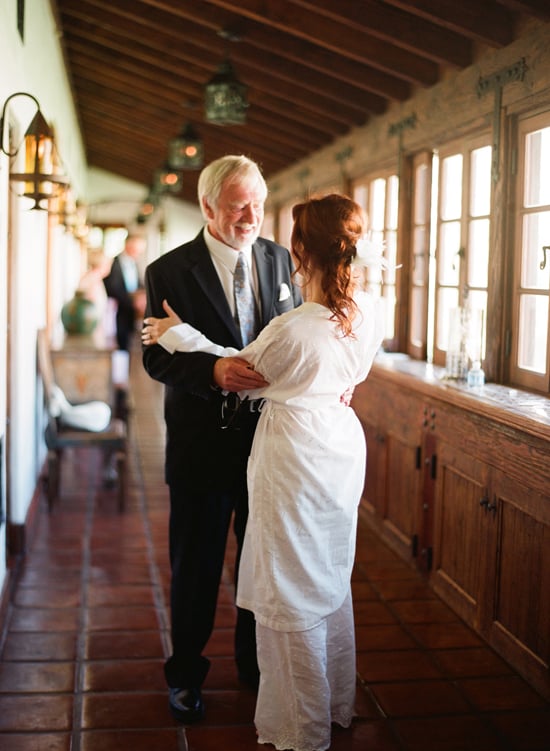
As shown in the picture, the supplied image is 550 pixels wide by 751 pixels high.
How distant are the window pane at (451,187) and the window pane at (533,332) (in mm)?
1041

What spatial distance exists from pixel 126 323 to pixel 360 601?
6211mm

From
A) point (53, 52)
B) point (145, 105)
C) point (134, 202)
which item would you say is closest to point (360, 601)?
point (53, 52)

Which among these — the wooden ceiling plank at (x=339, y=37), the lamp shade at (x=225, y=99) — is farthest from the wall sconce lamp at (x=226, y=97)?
the wooden ceiling plank at (x=339, y=37)

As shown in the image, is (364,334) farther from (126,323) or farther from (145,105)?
(145,105)

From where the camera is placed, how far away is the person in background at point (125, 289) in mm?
9438

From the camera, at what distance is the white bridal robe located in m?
2.60

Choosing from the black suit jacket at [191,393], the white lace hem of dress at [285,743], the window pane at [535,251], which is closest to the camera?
the white lace hem of dress at [285,743]

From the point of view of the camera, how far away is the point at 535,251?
13.4ft

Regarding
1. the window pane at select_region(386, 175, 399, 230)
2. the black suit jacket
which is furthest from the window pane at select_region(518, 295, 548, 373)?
the window pane at select_region(386, 175, 399, 230)

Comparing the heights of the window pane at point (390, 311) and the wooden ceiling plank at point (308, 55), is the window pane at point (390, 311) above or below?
below

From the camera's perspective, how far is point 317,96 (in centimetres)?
679

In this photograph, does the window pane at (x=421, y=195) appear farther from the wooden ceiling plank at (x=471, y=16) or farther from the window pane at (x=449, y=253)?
the wooden ceiling plank at (x=471, y=16)

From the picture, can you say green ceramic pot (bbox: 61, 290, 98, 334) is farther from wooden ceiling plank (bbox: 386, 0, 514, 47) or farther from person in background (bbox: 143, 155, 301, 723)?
person in background (bbox: 143, 155, 301, 723)

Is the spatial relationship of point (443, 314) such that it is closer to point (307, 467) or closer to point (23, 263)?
point (23, 263)
